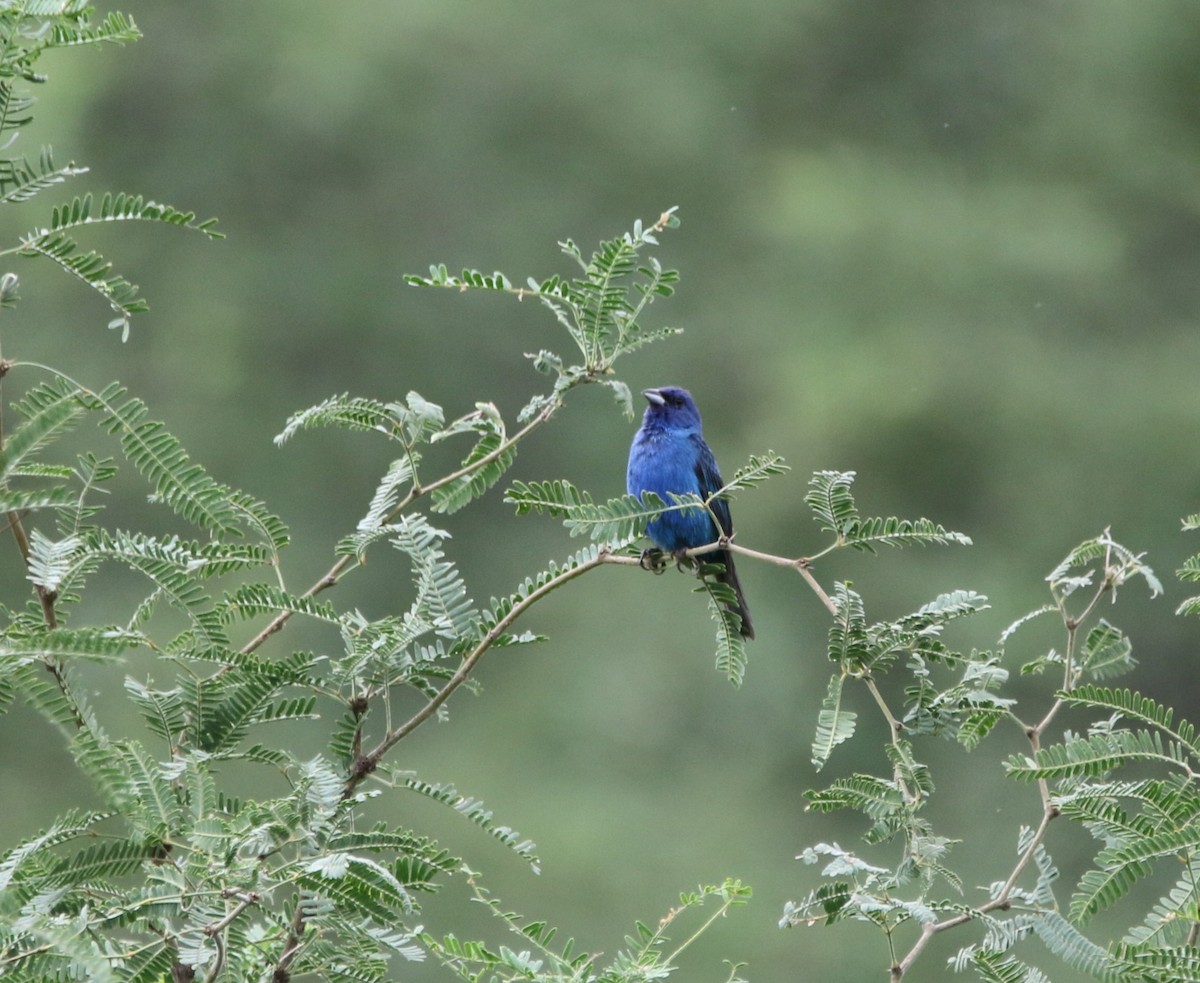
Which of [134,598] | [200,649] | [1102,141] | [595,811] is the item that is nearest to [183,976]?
[200,649]

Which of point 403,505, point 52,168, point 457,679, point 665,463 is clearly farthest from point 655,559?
point 52,168

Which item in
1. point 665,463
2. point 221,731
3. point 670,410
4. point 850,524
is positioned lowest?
point 221,731

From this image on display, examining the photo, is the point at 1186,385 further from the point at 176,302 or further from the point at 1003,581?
the point at 176,302

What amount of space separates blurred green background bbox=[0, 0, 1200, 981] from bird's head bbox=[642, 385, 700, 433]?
8.02m

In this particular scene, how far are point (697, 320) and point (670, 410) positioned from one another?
457 inches

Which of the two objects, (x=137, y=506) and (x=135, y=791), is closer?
(x=135, y=791)

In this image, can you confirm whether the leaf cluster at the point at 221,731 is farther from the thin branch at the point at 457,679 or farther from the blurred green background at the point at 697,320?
the blurred green background at the point at 697,320

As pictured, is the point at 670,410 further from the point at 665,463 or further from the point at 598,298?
the point at 598,298

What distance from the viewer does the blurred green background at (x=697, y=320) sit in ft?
46.0

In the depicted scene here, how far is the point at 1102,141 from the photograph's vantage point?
706 inches

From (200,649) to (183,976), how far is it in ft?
1.46

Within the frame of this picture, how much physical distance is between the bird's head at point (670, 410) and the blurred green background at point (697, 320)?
316 inches

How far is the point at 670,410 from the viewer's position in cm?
552

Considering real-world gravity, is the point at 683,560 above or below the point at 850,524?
above
